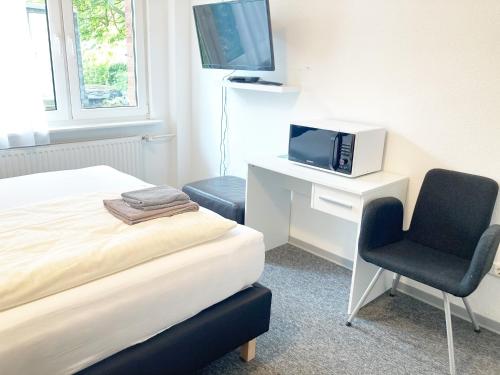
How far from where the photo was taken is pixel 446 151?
2260mm

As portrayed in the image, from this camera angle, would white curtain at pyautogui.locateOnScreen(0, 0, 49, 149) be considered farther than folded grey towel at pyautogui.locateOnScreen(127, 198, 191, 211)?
Yes

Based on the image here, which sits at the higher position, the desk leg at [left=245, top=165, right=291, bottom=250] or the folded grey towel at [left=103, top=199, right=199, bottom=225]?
the folded grey towel at [left=103, top=199, right=199, bottom=225]

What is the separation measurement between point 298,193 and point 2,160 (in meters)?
2.15

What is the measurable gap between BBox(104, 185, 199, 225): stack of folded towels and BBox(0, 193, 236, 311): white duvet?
3cm

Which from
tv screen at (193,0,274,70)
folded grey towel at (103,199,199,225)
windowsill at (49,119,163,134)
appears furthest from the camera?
windowsill at (49,119,163,134)

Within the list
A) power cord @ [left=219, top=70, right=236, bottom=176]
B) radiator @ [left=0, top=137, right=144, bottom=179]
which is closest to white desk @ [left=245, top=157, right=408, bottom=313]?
power cord @ [left=219, top=70, right=236, bottom=176]

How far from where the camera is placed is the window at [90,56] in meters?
3.08

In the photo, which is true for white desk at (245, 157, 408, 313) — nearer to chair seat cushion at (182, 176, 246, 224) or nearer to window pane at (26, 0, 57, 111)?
chair seat cushion at (182, 176, 246, 224)

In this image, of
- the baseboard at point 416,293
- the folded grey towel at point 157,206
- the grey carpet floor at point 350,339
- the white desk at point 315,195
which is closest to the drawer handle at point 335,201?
the white desk at point 315,195

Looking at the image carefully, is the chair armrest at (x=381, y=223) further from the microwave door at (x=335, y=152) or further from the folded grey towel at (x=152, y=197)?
the folded grey towel at (x=152, y=197)

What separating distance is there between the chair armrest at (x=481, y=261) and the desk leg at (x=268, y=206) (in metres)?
1.44

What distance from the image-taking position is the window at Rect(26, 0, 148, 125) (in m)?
3.08

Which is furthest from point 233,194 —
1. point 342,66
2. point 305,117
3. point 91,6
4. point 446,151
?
point 91,6

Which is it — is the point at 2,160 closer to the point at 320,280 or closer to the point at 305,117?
the point at 305,117
